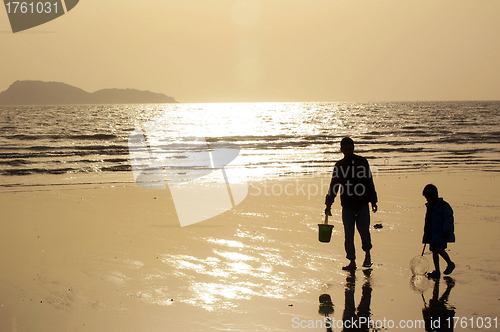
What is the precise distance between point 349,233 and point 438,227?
1.10 metres

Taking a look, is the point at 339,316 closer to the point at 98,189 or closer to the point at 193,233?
the point at 193,233

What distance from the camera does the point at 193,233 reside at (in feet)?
24.3

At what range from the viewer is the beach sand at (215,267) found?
4324 millimetres

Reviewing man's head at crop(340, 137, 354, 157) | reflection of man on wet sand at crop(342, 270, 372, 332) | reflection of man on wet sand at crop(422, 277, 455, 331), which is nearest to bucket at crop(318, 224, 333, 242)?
reflection of man on wet sand at crop(342, 270, 372, 332)

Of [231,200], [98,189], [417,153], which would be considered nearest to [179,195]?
[231,200]

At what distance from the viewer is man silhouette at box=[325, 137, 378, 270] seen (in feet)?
18.1

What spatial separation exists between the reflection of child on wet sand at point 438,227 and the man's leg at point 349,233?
0.91 meters

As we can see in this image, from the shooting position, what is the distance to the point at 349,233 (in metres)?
5.61

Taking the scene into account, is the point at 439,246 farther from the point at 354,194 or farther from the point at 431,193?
the point at 354,194

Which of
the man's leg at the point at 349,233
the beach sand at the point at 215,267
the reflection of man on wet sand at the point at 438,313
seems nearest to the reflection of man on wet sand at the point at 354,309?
the beach sand at the point at 215,267

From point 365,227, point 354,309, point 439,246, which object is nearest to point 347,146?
point 365,227

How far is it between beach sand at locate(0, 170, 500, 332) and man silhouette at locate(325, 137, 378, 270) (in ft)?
1.16

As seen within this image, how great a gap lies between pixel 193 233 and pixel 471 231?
16.0 feet

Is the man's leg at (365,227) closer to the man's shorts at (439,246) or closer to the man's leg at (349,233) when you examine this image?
the man's leg at (349,233)
